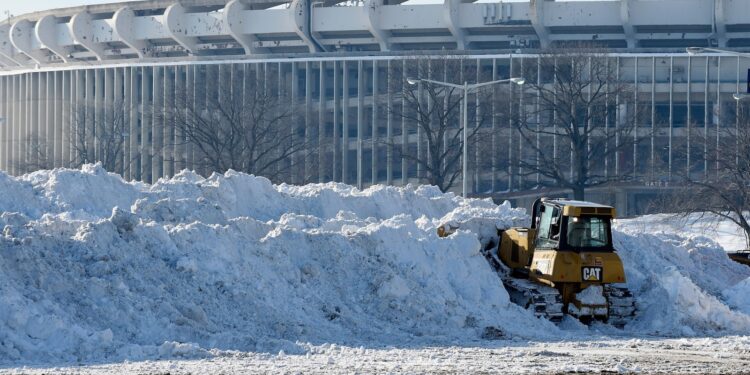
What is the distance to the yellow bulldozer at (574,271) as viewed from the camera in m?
30.4

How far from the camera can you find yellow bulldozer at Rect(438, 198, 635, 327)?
99.8 ft

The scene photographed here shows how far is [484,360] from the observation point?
23609mm

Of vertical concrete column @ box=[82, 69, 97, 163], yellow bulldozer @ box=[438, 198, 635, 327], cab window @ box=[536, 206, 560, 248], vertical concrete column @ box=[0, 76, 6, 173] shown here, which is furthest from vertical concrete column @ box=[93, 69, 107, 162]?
yellow bulldozer @ box=[438, 198, 635, 327]

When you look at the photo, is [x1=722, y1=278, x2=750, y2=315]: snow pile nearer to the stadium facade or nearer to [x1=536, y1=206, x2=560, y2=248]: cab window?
[x1=536, y1=206, x2=560, y2=248]: cab window

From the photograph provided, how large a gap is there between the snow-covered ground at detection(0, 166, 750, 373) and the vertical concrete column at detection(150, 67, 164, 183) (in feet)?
189

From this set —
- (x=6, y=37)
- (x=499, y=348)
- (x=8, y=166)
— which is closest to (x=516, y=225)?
(x=499, y=348)

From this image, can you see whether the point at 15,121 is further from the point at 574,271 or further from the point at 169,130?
the point at 574,271

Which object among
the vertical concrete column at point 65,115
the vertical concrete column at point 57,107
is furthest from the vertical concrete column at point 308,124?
the vertical concrete column at point 57,107

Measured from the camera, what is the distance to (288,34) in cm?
9588

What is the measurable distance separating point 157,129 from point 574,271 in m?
66.1

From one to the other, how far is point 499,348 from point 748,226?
34650mm

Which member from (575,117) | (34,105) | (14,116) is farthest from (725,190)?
(14,116)

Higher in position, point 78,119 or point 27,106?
point 78,119

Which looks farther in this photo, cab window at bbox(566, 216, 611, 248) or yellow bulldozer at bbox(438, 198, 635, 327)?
cab window at bbox(566, 216, 611, 248)
